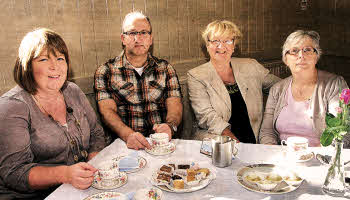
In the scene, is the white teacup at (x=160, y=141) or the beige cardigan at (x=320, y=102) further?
the beige cardigan at (x=320, y=102)

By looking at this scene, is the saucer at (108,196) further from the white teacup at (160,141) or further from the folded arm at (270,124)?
the folded arm at (270,124)

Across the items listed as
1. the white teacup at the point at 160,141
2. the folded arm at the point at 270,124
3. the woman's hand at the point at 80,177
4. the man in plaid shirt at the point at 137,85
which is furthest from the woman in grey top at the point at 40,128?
the folded arm at the point at 270,124

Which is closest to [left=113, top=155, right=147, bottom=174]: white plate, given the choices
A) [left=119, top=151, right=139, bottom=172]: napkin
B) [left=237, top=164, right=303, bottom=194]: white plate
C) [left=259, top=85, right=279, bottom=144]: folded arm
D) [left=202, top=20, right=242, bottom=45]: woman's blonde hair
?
[left=119, top=151, right=139, bottom=172]: napkin

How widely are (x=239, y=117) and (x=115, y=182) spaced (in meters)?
1.44

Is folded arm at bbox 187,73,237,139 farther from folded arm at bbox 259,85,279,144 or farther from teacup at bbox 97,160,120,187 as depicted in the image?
teacup at bbox 97,160,120,187

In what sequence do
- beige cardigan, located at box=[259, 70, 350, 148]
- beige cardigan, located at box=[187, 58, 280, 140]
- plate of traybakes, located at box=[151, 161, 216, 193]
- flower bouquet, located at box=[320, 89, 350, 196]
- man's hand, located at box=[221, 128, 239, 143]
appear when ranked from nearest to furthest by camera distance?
1. flower bouquet, located at box=[320, 89, 350, 196]
2. plate of traybakes, located at box=[151, 161, 216, 193]
3. beige cardigan, located at box=[259, 70, 350, 148]
4. man's hand, located at box=[221, 128, 239, 143]
5. beige cardigan, located at box=[187, 58, 280, 140]

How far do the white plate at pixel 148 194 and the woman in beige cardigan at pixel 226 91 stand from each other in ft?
3.97

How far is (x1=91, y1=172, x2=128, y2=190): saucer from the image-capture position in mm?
1212

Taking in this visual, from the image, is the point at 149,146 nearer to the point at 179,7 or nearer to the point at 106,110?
the point at 106,110

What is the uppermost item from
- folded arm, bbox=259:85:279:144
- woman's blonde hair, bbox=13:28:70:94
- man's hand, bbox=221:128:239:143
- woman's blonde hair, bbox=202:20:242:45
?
woman's blonde hair, bbox=202:20:242:45

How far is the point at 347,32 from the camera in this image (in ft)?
12.5

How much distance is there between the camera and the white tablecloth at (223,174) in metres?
1.13

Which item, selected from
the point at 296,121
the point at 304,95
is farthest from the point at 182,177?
the point at 304,95

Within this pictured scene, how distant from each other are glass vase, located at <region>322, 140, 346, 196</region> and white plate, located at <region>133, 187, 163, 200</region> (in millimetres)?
625
